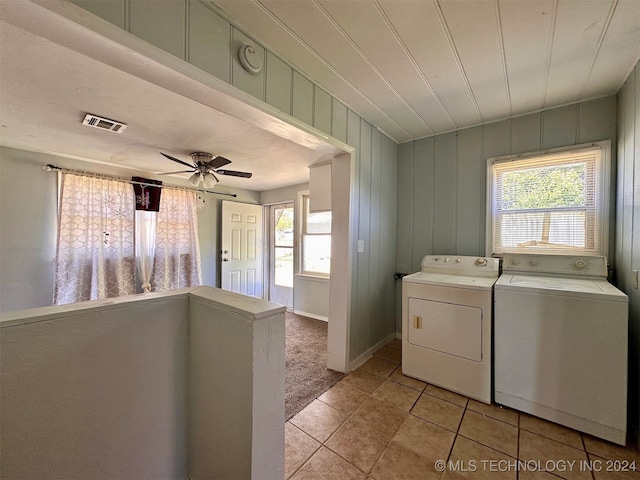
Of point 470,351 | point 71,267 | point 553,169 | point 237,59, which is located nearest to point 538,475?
point 470,351

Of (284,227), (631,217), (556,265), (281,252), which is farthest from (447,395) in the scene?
(284,227)

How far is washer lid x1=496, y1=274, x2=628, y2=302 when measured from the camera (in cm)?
154

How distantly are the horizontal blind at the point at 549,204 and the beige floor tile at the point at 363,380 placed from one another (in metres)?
1.72

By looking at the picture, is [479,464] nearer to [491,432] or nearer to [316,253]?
[491,432]

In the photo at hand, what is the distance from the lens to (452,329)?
6.52 ft

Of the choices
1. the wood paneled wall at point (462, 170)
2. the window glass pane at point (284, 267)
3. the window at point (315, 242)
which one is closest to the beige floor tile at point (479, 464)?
the wood paneled wall at point (462, 170)

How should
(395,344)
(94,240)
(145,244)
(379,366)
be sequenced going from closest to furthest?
(379,366) < (395,344) < (94,240) < (145,244)

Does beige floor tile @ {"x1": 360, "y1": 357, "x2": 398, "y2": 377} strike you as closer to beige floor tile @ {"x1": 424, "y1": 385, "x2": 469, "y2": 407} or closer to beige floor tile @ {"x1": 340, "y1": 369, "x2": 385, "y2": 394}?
beige floor tile @ {"x1": 340, "y1": 369, "x2": 385, "y2": 394}

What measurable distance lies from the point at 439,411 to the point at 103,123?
3538 mm

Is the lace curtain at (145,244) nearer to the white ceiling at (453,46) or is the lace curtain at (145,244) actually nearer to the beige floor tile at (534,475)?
the white ceiling at (453,46)

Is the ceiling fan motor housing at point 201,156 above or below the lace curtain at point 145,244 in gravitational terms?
above

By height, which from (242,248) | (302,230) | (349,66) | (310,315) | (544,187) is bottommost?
(310,315)

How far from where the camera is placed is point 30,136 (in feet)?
8.07

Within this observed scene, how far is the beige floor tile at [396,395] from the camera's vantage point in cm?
187
